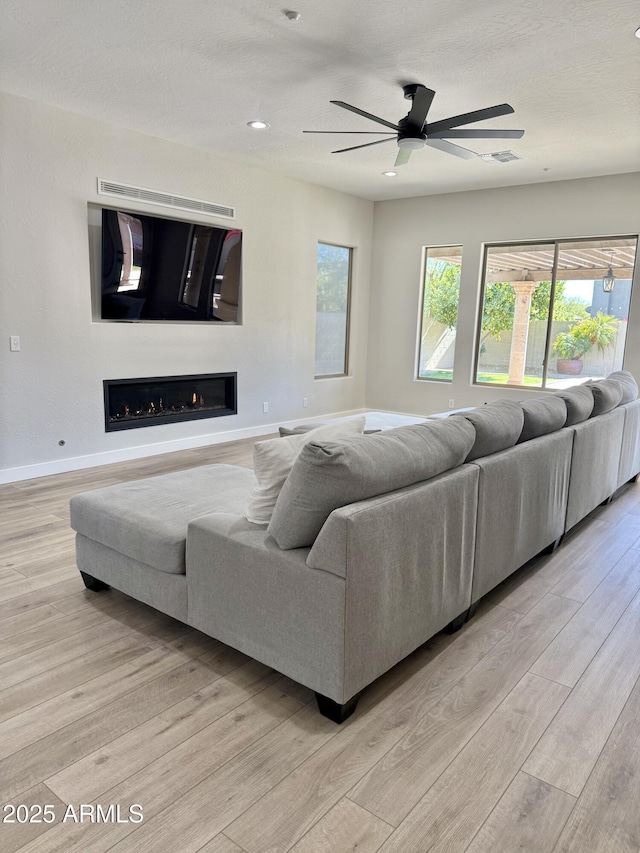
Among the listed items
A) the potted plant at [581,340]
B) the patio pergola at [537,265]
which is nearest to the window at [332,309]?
the patio pergola at [537,265]

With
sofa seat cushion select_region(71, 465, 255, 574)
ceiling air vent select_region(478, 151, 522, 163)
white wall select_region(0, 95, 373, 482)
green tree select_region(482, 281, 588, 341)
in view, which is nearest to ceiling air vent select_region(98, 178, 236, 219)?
white wall select_region(0, 95, 373, 482)

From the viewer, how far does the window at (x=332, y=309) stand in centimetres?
742

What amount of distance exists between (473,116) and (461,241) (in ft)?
12.5

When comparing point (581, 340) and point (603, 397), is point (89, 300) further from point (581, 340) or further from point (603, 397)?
point (581, 340)

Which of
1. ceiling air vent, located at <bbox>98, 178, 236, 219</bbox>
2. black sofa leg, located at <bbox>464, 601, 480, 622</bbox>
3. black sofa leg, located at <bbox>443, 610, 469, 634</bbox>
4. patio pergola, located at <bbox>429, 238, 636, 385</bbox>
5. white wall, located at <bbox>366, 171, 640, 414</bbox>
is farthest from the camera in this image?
patio pergola, located at <bbox>429, 238, 636, 385</bbox>

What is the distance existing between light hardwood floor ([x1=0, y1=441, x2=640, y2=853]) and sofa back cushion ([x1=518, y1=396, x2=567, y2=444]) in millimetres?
857

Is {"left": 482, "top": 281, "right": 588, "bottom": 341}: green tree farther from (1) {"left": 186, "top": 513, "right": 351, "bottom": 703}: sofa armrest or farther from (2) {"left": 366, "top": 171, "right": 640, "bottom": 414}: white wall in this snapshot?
(1) {"left": 186, "top": 513, "right": 351, "bottom": 703}: sofa armrest

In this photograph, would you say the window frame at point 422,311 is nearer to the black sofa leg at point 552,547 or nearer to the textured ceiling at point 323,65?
the textured ceiling at point 323,65

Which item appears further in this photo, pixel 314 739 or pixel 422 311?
Result: pixel 422 311

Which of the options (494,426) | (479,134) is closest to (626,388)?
(479,134)

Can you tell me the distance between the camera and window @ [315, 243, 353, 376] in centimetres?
742

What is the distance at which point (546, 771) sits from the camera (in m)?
1.75

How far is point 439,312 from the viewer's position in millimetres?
7641

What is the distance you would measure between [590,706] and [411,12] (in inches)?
131
